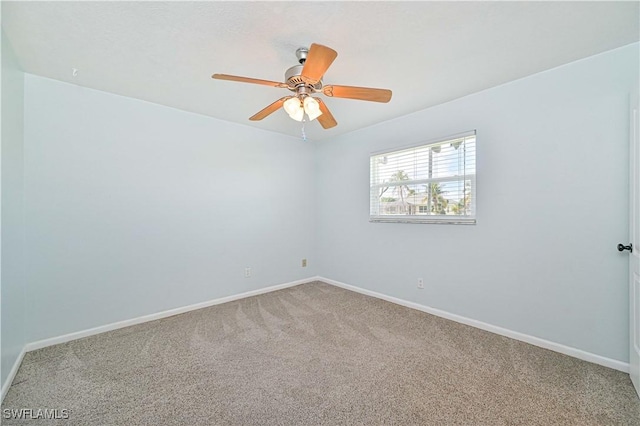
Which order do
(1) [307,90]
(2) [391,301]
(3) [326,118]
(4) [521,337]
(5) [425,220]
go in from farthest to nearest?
(2) [391,301]
(5) [425,220]
(4) [521,337]
(3) [326,118]
(1) [307,90]

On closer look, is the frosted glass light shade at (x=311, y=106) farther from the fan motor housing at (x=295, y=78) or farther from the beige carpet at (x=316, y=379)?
the beige carpet at (x=316, y=379)

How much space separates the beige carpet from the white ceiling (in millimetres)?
2312

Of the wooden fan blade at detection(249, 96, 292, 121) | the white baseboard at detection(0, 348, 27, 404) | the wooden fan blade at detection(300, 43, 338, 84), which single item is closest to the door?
the wooden fan blade at detection(300, 43, 338, 84)

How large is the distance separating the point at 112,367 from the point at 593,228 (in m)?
3.79

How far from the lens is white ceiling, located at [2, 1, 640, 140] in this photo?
1601mm

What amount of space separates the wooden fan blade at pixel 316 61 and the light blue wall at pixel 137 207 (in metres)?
2.10

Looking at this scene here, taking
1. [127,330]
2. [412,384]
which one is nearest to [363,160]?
[412,384]

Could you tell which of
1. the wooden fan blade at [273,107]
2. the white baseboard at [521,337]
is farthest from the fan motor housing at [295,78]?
the white baseboard at [521,337]

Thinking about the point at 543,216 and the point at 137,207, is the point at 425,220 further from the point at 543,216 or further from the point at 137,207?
the point at 137,207

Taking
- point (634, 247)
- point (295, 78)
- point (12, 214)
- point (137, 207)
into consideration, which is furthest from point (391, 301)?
point (12, 214)

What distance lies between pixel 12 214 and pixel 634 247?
4.32m

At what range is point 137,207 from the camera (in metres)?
2.88

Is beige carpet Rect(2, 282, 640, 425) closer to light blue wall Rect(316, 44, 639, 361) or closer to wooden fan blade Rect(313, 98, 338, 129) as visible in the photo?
light blue wall Rect(316, 44, 639, 361)

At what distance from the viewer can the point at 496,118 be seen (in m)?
2.62
